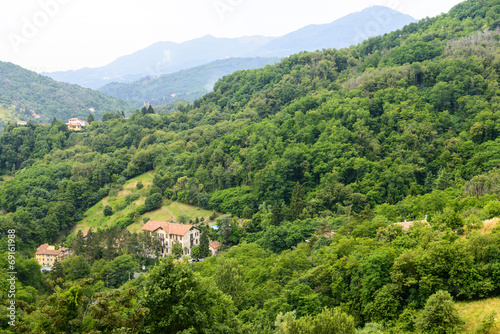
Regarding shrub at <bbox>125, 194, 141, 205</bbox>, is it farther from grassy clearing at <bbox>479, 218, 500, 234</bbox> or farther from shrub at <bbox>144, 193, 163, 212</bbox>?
grassy clearing at <bbox>479, 218, 500, 234</bbox>

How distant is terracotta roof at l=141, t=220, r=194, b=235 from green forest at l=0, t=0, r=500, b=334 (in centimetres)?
278

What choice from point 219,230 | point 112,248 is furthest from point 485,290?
point 112,248

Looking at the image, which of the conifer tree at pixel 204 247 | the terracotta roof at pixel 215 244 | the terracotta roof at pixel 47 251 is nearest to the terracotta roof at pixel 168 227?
the terracotta roof at pixel 215 244

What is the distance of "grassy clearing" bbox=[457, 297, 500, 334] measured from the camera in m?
15.6

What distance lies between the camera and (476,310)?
16.8 m

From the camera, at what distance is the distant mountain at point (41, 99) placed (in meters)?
156

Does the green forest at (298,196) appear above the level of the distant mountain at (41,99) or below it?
below

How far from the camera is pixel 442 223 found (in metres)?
24.2

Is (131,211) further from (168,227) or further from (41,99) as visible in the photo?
(41,99)

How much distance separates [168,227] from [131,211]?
10.2 m

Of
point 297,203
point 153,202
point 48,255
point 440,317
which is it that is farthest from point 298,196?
point 48,255

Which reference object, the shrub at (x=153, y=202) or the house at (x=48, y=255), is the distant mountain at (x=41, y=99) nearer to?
the shrub at (x=153, y=202)

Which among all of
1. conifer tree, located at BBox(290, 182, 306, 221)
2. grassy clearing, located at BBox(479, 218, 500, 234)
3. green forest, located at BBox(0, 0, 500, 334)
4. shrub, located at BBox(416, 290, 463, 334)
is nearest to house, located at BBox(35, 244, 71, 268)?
green forest, located at BBox(0, 0, 500, 334)

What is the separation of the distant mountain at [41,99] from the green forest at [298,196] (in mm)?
78966
